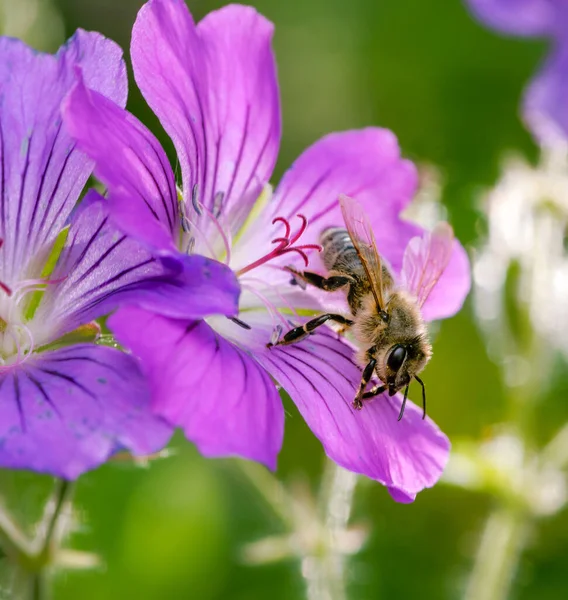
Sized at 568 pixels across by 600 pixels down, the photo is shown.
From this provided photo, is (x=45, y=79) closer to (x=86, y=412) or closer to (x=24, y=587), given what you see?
(x=86, y=412)

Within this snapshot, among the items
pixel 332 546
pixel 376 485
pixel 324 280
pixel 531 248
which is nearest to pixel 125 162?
pixel 324 280

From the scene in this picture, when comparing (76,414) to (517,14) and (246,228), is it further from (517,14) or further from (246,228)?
(517,14)

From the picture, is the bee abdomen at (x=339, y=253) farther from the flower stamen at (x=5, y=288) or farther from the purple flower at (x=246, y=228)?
the flower stamen at (x=5, y=288)

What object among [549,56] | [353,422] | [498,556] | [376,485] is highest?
[549,56]

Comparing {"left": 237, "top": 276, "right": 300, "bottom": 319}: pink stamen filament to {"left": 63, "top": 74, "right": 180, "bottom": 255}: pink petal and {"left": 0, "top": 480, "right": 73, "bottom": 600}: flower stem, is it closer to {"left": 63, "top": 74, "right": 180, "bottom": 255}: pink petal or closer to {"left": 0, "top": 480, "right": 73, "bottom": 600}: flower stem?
{"left": 63, "top": 74, "right": 180, "bottom": 255}: pink petal

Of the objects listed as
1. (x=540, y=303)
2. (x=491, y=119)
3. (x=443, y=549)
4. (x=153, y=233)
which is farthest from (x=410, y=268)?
(x=491, y=119)

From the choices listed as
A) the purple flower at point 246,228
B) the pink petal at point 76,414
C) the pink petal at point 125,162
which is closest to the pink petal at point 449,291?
the purple flower at point 246,228

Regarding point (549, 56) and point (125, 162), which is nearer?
point (125, 162)
